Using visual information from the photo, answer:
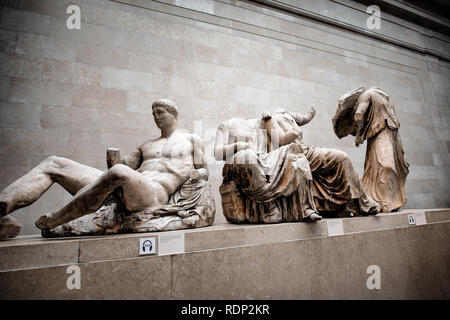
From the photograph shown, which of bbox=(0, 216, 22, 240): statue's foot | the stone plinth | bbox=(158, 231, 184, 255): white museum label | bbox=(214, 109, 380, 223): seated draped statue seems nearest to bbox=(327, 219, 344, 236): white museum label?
the stone plinth

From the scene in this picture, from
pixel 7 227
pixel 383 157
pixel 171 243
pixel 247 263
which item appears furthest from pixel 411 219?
pixel 7 227

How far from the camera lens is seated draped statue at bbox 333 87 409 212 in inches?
136

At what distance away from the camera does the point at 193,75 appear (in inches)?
190

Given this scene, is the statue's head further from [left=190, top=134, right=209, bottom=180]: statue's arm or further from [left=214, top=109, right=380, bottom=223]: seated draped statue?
[left=214, top=109, right=380, bottom=223]: seated draped statue

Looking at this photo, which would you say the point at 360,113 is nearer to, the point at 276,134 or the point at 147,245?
the point at 276,134

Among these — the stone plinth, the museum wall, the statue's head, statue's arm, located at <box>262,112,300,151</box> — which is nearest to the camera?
the stone plinth

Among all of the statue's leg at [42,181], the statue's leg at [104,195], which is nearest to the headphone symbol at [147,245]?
the statue's leg at [104,195]

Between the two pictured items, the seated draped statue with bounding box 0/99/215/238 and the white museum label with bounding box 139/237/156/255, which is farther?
the seated draped statue with bounding box 0/99/215/238

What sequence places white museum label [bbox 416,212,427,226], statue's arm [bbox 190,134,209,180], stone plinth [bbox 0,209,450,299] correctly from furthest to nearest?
1. white museum label [bbox 416,212,427,226]
2. statue's arm [bbox 190,134,209,180]
3. stone plinth [bbox 0,209,450,299]

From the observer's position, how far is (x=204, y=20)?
511 centimetres

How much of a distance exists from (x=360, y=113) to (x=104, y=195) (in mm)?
3417

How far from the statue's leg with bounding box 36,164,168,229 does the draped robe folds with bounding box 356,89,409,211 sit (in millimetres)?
3036

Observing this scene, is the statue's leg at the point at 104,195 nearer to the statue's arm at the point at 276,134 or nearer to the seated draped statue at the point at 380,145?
the statue's arm at the point at 276,134

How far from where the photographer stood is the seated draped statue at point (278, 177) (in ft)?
8.12
